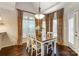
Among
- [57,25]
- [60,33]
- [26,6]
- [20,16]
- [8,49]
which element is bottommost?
[8,49]

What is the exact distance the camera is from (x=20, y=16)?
7.26 feet

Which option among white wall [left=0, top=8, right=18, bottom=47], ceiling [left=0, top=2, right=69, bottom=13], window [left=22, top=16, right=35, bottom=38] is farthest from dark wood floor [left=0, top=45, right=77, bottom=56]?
ceiling [left=0, top=2, right=69, bottom=13]

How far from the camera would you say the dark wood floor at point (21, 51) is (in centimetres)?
220

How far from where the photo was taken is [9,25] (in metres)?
2.21

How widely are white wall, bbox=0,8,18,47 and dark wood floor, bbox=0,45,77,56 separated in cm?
9

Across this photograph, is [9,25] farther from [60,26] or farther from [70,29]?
[70,29]

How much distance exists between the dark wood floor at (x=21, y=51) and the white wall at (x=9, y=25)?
86mm

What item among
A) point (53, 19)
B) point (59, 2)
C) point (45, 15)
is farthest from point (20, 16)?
point (59, 2)

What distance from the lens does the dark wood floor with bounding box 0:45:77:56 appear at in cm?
220

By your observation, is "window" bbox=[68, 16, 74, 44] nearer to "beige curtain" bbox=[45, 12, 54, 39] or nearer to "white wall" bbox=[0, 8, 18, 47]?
"beige curtain" bbox=[45, 12, 54, 39]

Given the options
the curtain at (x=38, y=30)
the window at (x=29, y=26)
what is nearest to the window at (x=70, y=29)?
the curtain at (x=38, y=30)

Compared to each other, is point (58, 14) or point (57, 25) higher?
point (58, 14)

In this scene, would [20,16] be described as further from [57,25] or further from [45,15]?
[57,25]

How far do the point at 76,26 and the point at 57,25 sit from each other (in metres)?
0.32
